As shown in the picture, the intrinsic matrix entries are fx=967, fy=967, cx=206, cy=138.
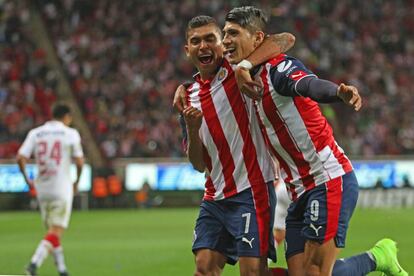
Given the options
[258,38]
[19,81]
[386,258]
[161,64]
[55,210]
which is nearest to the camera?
[258,38]

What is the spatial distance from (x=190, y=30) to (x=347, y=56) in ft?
84.0

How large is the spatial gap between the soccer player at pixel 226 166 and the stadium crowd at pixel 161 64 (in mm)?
20477

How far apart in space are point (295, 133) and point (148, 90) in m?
23.9

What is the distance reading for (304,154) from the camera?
6574mm

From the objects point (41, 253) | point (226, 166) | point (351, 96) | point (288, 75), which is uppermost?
point (288, 75)

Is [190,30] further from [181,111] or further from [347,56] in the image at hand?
[347,56]

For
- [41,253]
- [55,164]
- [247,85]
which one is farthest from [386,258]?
[55,164]

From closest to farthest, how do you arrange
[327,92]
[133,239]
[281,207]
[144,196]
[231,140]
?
[327,92] < [231,140] < [281,207] < [133,239] < [144,196]

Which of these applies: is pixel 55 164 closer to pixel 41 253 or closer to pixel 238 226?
pixel 41 253

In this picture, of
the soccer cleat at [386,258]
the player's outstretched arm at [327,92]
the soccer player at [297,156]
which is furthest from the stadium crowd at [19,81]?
the player's outstretched arm at [327,92]

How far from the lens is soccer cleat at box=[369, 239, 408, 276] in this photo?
769cm

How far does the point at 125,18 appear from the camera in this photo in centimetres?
3375

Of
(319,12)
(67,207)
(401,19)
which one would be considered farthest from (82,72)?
(67,207)

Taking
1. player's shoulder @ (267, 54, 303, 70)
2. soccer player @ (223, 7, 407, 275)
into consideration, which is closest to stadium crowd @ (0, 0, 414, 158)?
soccer player @ (223, 7, 407, 275)
